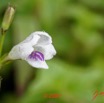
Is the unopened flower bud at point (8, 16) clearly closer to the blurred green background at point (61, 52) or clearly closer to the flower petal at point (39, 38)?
the flower petal at point (39, 38)

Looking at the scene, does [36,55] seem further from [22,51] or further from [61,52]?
[61,52]

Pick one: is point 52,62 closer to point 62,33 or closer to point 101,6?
point 62,33

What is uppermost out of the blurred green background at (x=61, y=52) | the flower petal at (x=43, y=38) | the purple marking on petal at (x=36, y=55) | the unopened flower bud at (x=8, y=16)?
the unopened flower bud at (x=8, y=16)

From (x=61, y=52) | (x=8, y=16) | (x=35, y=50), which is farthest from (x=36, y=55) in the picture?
(x=61, y=52)

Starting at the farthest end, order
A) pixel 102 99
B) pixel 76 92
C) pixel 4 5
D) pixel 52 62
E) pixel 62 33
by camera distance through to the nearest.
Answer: pixel 62 33 → pixel 4 5 → pixel 52 62 → pixel 76 92 → pixel 102 99

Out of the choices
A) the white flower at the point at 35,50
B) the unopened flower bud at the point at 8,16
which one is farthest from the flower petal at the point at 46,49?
the unopened flower bud at the point at 8,16

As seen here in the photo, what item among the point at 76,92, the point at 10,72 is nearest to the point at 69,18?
the point at 10,72

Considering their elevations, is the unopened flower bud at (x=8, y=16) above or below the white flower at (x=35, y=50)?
above
